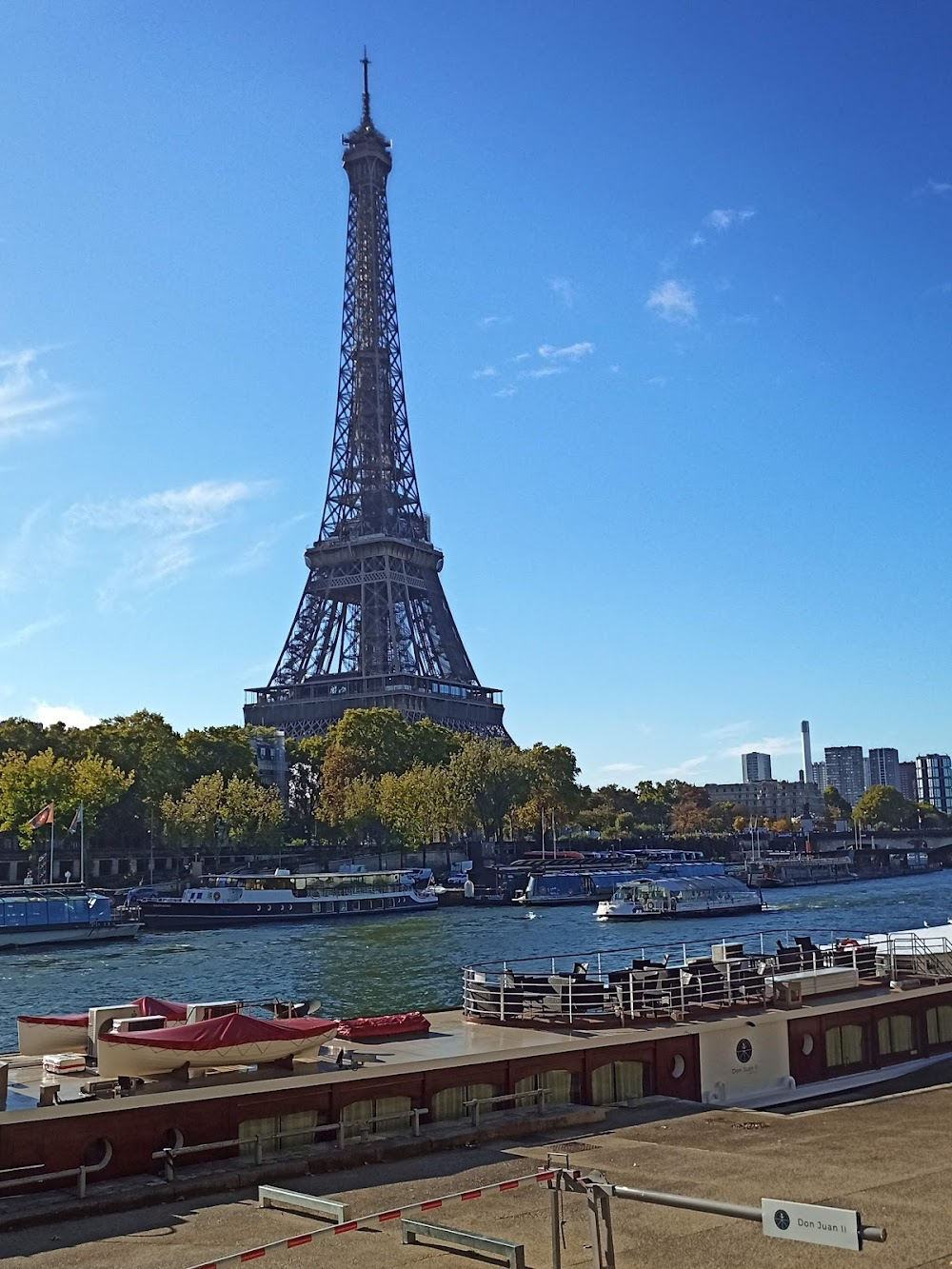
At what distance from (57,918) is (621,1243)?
7488 cm

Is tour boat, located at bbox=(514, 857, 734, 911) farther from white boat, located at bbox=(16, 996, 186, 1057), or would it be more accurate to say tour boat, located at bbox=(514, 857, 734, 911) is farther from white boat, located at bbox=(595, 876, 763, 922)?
white boat, located at bbox=(16, 996, 186, 1057)

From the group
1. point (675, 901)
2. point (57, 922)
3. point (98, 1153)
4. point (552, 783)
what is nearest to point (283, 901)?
point (57, 922)

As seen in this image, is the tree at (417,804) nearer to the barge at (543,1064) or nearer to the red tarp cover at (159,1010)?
the barge at (543,1064)

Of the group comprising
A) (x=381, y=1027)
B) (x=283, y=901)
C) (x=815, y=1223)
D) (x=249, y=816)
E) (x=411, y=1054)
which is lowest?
(x=283, y=901)

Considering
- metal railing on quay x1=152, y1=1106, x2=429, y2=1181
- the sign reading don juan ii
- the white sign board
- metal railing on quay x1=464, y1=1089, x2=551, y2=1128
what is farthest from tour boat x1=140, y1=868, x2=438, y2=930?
the white sign board

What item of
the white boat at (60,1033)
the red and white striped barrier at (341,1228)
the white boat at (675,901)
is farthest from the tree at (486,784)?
the red and white striped barrier at (341,1228)

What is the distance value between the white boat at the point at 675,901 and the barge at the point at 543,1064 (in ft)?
217

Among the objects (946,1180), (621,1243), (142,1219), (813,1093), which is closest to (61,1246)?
(142,1219)

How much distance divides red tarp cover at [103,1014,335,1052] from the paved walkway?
110 inches

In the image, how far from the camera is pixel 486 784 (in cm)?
14875

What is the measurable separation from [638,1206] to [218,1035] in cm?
719

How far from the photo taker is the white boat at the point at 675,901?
333ft

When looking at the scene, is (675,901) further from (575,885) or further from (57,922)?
(57,922)

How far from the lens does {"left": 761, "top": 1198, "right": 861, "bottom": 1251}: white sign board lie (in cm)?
860
